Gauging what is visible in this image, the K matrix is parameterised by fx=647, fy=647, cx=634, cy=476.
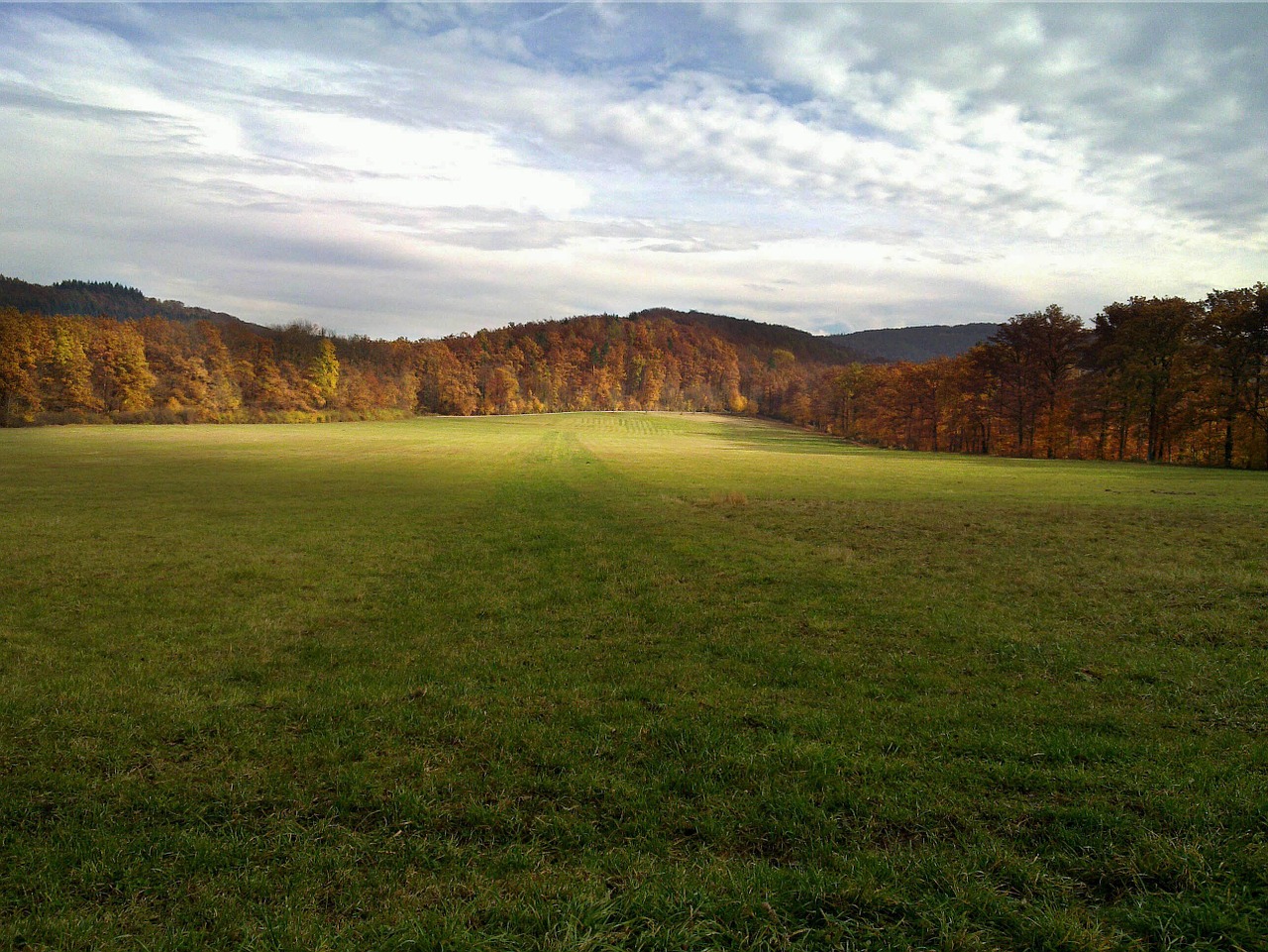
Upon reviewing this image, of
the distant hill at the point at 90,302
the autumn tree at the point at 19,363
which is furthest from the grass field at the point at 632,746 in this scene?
the distant hill at the point at 90,302

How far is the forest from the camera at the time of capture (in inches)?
2023

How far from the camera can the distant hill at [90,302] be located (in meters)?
122

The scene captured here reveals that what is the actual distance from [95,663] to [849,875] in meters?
9.21

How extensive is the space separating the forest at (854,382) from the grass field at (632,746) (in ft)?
160

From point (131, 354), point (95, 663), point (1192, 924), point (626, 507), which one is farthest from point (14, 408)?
point (1192, 924)

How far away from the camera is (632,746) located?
6.18m

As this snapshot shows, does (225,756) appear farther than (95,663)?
No

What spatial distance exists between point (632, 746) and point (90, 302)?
745 ft

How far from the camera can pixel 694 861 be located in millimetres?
4453

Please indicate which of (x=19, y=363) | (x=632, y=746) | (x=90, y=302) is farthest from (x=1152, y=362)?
(x=90, y=302)

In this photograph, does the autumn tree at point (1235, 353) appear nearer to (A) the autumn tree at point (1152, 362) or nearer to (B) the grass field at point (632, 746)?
(A) the autumn tree at point (1152, 362)

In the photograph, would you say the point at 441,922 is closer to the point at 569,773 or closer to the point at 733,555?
the point at 569,773

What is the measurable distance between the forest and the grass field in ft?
160

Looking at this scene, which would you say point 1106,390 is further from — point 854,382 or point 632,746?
point 632,746
